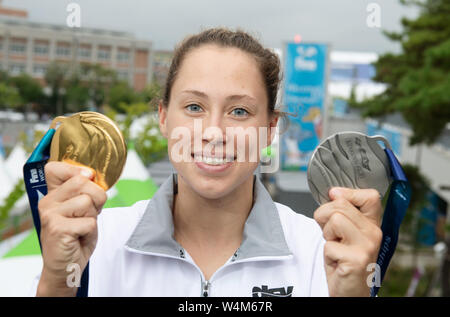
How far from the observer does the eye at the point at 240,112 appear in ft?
2.81

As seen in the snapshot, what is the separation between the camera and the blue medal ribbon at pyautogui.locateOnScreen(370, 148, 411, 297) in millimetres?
833

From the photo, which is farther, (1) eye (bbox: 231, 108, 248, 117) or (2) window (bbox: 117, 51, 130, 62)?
(2) window (bbox: 117, 51, 130, 62)

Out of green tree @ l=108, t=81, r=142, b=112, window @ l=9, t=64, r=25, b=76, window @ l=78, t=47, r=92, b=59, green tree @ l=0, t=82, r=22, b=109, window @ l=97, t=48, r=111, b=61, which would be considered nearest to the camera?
window @ l=78, t=47, r=92, b=59

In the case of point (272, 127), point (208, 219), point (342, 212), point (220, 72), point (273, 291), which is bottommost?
point (273, 291)

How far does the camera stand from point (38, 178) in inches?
33.5

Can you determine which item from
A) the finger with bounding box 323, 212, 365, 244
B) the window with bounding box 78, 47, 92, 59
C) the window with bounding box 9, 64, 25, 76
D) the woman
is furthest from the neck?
the window with bounding box 9, 64, 25, 76

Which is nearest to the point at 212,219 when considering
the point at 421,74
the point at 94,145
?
the point at 94,145

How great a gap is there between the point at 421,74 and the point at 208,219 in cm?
455

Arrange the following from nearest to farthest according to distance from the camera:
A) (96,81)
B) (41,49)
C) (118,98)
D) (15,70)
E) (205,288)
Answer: (205,288) → (96,81) → (118,98) → (41,49) → (15,70)

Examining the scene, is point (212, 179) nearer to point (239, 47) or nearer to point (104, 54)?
point (239, 47)

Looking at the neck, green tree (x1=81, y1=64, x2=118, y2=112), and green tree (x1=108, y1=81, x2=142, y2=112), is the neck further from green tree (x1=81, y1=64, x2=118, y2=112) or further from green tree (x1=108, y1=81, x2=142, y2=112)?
green tree (x1=108, y1=81, x2=142, y2=112)

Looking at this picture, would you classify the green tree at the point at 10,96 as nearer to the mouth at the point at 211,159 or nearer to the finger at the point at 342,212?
the mouth at the point at 211,159

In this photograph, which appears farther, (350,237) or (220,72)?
(220,72)

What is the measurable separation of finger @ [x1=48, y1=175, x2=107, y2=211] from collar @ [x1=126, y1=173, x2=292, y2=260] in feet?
0.73
